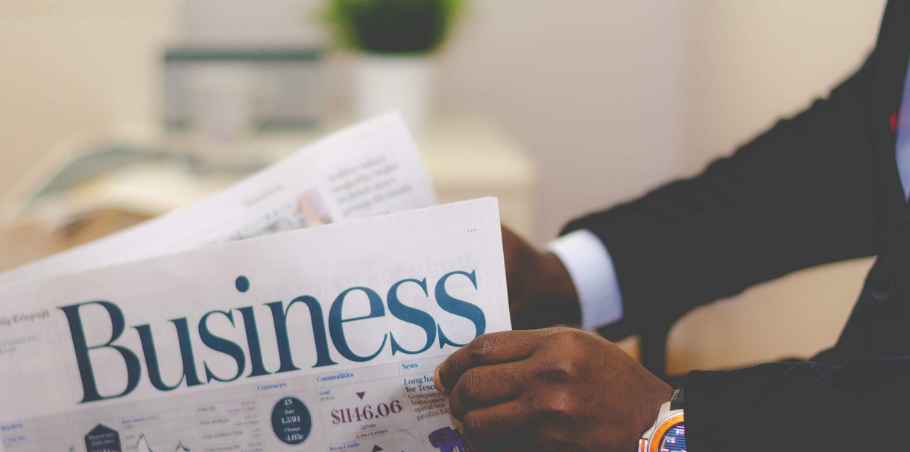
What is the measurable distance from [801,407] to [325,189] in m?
0.33

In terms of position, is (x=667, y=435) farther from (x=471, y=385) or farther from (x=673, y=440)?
(x=471, y=385)

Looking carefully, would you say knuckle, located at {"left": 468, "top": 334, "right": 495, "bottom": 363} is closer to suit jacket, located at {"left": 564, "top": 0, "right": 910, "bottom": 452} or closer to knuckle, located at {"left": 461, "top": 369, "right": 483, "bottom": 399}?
knuckle, located at {"left": 461, "top": 369, "right": 483, "bottom": 399}

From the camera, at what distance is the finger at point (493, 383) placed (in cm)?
33

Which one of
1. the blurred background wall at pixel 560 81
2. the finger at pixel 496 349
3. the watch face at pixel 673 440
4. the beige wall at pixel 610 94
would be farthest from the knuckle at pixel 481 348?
the beige wall at pixel 610 94

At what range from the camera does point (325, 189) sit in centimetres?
49

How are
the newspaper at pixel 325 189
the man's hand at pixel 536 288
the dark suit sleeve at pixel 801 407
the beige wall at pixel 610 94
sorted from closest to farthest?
the dark suit sleeve at pixel 801 407, the newspaper at pixel 325 189, the man's hand at pixel 536 288, the beige wall at pixel 610 94

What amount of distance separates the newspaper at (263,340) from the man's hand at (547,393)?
38 mm

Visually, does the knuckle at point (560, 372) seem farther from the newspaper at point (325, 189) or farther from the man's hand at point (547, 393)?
the newspaper at point (325, 189)

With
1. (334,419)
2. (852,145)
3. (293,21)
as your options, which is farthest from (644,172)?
(334,419)

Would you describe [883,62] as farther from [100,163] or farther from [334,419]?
[100,163]

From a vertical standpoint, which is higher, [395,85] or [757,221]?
[395,85]

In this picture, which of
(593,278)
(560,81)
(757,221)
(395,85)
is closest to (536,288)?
(593,278)

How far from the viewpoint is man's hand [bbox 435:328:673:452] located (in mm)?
335

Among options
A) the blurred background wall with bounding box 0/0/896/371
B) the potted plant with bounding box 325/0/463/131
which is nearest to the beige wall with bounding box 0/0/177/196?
the blurred background wall with bounding box 0/0/896/371
